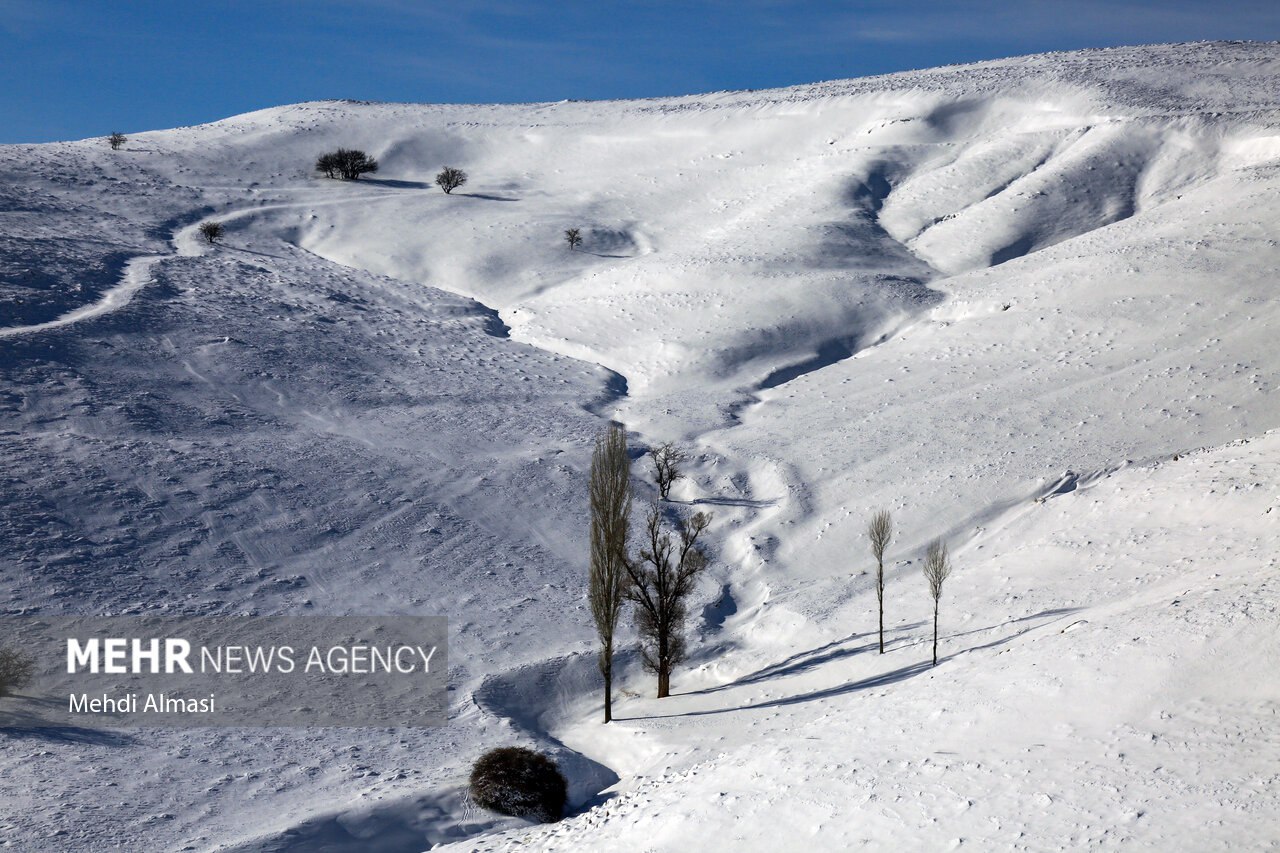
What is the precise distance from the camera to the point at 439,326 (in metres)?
51.8

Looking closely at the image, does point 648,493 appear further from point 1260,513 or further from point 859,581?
point 1260,513

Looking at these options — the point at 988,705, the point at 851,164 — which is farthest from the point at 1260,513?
the point at 851,164

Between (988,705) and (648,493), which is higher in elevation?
(648,493)

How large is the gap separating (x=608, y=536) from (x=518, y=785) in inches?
270

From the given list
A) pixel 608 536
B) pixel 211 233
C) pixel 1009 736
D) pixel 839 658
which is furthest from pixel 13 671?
pixel 211 233

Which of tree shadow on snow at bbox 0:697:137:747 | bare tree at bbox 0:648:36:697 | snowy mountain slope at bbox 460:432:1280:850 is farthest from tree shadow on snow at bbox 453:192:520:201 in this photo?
tree shadow on snow at bbox 0:697:137:747

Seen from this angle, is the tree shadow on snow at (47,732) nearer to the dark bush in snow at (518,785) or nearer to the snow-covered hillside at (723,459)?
the snow-covered hillside at (723,459)

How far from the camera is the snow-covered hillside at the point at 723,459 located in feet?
60.2

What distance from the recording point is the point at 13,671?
23.8 metres

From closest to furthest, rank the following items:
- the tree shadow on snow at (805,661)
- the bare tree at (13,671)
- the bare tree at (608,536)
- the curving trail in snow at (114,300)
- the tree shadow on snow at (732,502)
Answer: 1. the bare tree at (13,671)
2. the bare tree at (608,536)
3. the tree shadow on snow at (805,661)
4. the tree shadow on snow at (732,502)
5. the curving trail in snow at (114,300)

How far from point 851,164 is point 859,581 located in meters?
44.4

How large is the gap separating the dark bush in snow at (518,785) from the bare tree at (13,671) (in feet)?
34.4

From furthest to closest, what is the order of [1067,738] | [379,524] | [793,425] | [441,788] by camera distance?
[793,425]
[379,524]
[441,788]
[1067,738]

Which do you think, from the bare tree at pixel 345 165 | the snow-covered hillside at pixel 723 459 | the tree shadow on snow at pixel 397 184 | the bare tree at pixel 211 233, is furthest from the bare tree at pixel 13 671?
the bare tree at pixel 345 165
